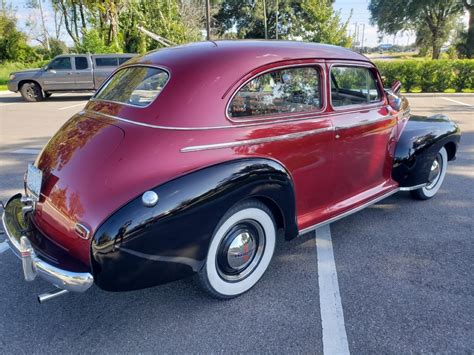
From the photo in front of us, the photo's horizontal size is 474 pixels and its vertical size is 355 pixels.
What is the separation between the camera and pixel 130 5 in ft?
69.8

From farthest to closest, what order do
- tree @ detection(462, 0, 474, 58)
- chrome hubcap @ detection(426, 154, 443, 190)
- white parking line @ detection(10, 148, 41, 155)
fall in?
tree @ detection(462, 0, 474, 58) < white parking line @ detection(10, 148, 41, 155) < chrome hubcap @ detection(426, 154, 443, 190)

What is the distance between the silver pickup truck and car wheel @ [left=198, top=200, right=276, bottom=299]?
43.6 feet

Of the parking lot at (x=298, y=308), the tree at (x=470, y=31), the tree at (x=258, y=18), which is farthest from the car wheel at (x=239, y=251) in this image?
the tree at (x=258, y=18)

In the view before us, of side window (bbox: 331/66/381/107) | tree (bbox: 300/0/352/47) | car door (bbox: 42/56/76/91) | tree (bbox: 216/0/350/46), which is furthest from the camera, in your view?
tree (bbox: 216/0/350/46)

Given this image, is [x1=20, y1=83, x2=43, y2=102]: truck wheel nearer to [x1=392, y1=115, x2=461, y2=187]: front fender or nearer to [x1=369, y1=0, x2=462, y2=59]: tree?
[x1=392, y1=115, x2=461, y2=187]: front fender

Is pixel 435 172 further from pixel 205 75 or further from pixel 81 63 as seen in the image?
pixel 81 63

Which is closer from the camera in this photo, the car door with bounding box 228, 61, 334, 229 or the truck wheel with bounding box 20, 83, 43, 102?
the car door with bounding box 228, 61, 334, 229

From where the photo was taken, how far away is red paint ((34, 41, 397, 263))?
223 cm

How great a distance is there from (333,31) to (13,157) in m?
→ 20.5

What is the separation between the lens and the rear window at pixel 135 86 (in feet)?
8.86

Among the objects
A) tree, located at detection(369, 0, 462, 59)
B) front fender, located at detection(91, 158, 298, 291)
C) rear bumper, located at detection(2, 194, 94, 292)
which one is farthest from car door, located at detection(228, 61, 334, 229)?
tree, located at detection(369, 0, 462, 59)

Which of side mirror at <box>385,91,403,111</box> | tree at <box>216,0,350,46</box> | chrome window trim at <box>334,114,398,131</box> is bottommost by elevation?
chrome window trim at <box>334,114,398,131</box>

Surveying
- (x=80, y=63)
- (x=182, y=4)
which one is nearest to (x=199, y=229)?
(x=80, y=63)

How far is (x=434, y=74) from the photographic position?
15.4 meters
